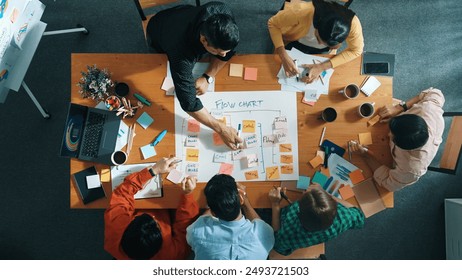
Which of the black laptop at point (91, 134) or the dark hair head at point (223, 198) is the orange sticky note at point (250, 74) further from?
the black laptop at point (91, 134)

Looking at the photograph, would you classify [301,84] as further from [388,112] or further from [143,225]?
[143,225]

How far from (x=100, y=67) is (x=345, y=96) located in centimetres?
136

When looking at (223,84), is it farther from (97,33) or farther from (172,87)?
(97,33)

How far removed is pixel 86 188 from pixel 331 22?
154 cm

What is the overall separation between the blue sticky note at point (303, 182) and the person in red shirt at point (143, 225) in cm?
57

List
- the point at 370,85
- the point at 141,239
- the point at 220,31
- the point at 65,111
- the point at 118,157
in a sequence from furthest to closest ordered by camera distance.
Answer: the point at 65,111, the point at 370,85, the point at 118,157, the point at 141,239, the point at 220,31

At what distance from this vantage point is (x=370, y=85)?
1966mm

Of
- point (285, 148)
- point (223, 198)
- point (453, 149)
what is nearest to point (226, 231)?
point (223, 198)

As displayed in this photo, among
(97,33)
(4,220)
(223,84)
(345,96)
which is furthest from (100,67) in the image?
(4,220)

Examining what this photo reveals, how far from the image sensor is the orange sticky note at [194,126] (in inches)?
75.3

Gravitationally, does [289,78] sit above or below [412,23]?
below

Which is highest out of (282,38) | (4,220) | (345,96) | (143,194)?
(282,38)

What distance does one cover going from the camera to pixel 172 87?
6.32 feet

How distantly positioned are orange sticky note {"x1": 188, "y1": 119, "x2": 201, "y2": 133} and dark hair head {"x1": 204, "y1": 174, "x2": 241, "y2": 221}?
310mm
